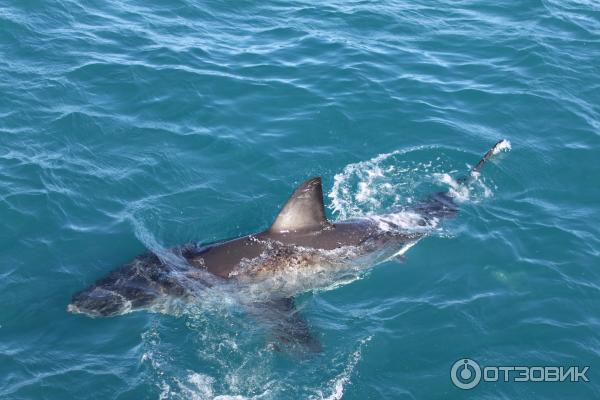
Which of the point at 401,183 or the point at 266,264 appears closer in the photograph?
the point at 266,264

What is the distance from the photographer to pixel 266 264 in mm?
14836

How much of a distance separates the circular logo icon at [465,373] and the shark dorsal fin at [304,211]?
4277 mm

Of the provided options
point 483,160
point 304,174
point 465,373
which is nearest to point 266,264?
point 304,174

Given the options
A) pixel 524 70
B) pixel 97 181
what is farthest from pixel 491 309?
pixel 524 70

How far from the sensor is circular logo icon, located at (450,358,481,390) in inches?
499

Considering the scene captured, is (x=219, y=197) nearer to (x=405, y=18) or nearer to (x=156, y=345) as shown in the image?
(x=156, y=345)

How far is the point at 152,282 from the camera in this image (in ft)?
48.0

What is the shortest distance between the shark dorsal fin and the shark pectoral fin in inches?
63.6

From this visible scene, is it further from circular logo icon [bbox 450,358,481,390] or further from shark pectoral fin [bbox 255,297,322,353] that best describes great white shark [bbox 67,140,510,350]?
circular logo icon [bbox 450,358,481,390]

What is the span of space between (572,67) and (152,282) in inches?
680

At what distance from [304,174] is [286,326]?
581cm

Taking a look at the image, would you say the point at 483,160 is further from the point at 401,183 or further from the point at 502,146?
the point at 401,183

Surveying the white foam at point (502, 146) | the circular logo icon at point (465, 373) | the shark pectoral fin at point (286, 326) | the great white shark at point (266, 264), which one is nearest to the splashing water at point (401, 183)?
the white foam at point (502, 146)

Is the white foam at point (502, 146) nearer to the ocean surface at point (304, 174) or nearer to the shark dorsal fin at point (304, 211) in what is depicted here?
the ocean surface at point (304, 174)
